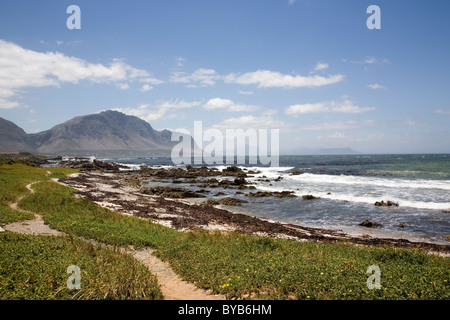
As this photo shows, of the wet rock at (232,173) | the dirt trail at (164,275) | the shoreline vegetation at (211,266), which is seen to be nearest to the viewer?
the shoreline vegetation at (211,266)

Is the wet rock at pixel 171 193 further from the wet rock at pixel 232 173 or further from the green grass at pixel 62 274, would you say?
the wet rock at pixel 232 173

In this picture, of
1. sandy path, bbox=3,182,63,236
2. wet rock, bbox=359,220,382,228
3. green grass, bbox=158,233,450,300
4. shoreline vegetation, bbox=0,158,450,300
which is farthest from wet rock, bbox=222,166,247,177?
green grass, bbox=158,233,450,300

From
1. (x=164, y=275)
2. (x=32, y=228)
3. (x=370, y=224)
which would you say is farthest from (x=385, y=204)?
(x=32, y=228)

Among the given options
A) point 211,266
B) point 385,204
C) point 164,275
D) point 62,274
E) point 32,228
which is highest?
point 62,274

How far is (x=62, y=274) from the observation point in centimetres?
854

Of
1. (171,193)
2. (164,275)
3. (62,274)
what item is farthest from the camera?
(171,193)

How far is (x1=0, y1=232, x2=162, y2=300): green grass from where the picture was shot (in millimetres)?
7523

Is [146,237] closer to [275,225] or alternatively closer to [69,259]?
[69,259]

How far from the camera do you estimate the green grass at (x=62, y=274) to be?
7.52m

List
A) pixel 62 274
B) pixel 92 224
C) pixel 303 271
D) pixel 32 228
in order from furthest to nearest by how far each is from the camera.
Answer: pixel 92 224
pixel 32 228
pixel 303 271
pixel 62 274

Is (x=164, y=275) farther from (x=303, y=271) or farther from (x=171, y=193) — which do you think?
(x=171, y=193)

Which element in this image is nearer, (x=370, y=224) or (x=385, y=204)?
(x=370, y=224)

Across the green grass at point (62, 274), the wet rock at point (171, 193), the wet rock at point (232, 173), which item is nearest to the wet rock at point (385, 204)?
the wet rock at point (171, 193)
